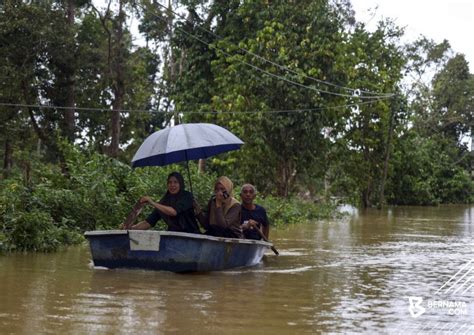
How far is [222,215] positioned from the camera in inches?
460

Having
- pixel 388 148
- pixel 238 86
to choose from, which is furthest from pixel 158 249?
pixel 388 148

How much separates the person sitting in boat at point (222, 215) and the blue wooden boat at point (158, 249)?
567 mm

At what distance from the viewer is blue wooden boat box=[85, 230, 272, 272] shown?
10.4 metres

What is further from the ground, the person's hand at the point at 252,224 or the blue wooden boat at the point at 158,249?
the person's hand at the point at 252,224

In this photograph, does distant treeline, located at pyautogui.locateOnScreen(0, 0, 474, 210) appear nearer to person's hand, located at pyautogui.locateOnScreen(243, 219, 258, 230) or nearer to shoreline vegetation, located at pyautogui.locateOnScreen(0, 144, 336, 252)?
shoreline vegetation, located at pyautogui.locateOnScreen(0, 144, 336, 252)

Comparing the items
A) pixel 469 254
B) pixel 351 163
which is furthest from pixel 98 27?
pixel 469 254

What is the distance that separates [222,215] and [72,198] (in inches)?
184

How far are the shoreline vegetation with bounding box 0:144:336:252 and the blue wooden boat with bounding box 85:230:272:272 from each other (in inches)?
104

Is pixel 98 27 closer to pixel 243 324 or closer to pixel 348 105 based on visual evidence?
pixel 348 105

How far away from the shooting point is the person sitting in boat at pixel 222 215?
1162 cm

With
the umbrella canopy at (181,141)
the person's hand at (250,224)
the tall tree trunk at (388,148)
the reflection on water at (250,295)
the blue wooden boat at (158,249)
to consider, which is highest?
the tall tree trunk at (388,148)

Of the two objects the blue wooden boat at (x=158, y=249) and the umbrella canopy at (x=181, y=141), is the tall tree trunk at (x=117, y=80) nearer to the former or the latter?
the umbrella canopy at (x=181, y=141)

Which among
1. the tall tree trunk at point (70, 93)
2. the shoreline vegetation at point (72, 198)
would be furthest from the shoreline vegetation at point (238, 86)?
the shoreline vegetation at point (72, 198)

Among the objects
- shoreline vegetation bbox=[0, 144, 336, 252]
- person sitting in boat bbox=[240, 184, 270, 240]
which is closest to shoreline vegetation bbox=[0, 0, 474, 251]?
shoreline vegetation bbox=[0, 144, 336, 252]
